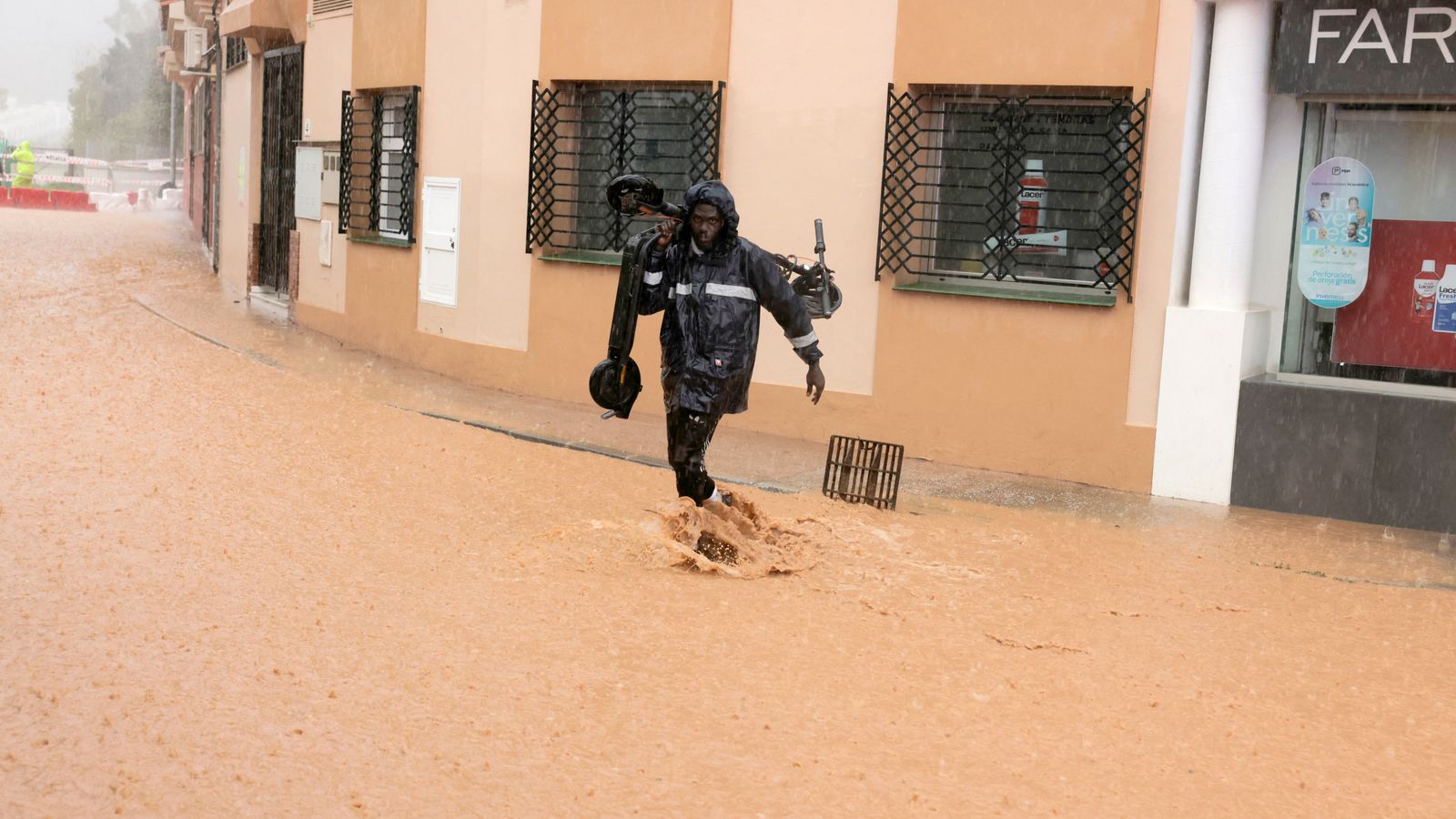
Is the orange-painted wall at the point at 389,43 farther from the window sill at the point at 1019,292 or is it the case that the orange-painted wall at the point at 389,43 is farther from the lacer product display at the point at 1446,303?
the lacer product display at the point at 1446,303

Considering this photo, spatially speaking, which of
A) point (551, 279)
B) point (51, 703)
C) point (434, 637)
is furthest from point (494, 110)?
point (51, 703)

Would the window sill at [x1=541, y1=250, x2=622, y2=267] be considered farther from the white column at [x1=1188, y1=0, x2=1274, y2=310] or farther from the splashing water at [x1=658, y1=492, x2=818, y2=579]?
the splashing water at [x1=658, y1=492, x2=818, y2=579]

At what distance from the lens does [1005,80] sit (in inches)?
410

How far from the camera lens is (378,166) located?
1611 centimetres

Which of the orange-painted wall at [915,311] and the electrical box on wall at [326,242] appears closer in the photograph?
the orange-painted wall at [915,311]

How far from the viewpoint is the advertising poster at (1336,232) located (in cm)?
966

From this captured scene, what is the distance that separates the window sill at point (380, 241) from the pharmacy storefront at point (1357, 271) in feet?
28.5

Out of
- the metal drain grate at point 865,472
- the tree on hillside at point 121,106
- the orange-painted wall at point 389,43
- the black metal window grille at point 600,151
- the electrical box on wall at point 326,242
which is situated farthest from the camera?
the tree on hillside at point 121,106

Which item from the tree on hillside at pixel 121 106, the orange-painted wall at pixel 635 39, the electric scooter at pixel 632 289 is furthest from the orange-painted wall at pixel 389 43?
the tree on hillside at pixel 121 106

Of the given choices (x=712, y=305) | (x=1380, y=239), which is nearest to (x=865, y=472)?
(x=712, y=305)

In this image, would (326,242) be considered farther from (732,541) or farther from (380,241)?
(732,541)

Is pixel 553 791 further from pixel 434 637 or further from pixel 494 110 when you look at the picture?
pixel 494 110

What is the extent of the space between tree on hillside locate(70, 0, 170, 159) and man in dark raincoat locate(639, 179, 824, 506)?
3553 inches

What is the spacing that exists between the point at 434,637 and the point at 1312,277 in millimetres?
6605
